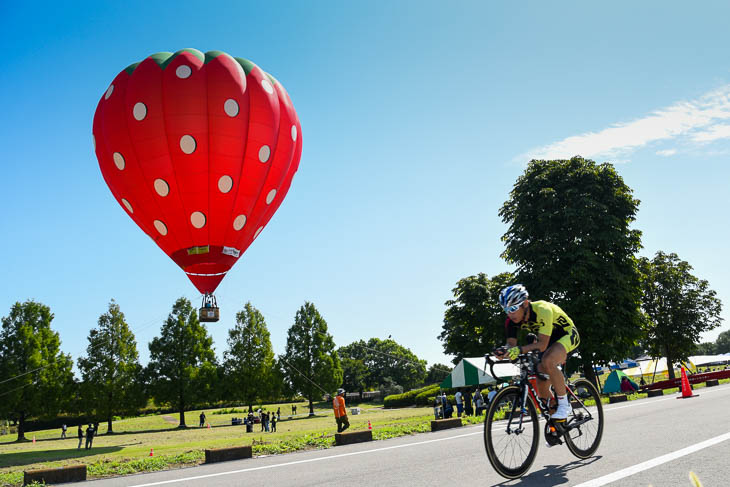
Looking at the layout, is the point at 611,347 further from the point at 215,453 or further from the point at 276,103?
the point at 215,453

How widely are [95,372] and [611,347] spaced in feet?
158

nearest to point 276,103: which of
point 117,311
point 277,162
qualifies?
point 277,162

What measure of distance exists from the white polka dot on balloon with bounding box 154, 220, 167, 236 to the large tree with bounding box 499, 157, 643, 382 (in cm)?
2106

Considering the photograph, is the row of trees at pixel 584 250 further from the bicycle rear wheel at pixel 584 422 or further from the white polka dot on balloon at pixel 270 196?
the bicycle rear wheel at pixel 584 422

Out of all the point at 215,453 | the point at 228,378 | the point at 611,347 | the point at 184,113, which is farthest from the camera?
the point at 228,378

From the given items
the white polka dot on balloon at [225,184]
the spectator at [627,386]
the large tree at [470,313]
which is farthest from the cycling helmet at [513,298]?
the large tree at [470,313]

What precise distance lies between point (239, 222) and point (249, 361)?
4558 centimetres

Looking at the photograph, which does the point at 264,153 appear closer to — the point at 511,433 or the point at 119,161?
the point at 119,161

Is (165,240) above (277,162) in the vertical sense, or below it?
below

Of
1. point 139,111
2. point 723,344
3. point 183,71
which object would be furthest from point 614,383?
point 723,344

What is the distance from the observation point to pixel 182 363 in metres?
56.2

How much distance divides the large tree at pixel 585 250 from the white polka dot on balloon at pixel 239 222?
1810 cm

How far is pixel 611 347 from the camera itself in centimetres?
2970

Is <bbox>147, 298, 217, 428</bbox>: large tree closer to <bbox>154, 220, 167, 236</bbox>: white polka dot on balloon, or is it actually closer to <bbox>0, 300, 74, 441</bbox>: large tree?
<bbox>0, 300, 74, 441</bbox>: large tree
